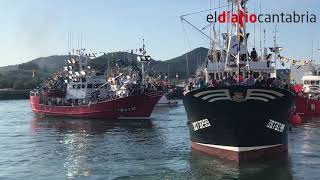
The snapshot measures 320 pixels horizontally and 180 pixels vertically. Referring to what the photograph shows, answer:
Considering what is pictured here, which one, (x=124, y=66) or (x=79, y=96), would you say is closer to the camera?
(x=79, y=96)

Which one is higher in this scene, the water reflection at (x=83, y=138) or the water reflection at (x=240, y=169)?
the water reflection at (x=240, y=169)

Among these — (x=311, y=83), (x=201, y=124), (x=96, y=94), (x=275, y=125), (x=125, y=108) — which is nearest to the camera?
(x=275, y=125)

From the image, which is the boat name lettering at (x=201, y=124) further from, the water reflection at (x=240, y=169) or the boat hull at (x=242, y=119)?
the water reflection at (x=240, y=169)

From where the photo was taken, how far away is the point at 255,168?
24.6 metres

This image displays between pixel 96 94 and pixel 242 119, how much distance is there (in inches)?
1581

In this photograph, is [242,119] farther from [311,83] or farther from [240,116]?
[311,83]

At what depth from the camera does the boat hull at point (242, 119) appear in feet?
82.4

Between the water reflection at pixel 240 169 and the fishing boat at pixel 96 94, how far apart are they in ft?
103

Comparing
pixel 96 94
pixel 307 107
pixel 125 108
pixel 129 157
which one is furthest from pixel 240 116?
pixel 96 94

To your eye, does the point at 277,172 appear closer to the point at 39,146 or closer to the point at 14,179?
the point at 14,179

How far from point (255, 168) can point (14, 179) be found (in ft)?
36.4

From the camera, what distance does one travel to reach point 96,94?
63.7 metres

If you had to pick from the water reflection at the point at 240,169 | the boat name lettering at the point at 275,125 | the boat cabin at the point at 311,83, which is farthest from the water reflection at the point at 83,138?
the boat cabin at the point at 311,83

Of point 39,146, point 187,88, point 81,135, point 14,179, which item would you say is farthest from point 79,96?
point 14,179
